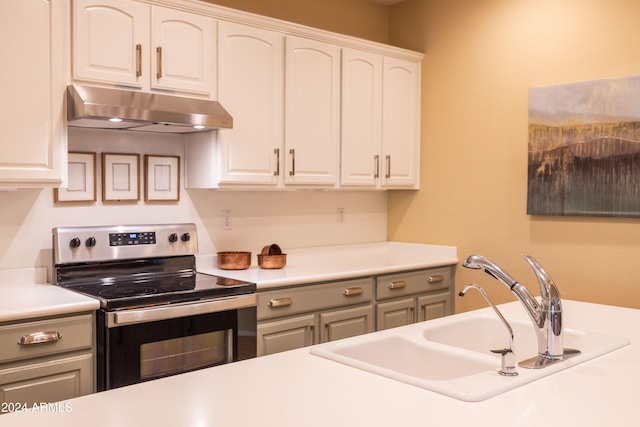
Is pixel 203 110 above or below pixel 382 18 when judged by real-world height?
below

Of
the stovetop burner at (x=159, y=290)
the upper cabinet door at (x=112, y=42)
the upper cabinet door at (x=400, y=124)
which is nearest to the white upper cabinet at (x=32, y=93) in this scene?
the upper cabinet door at (x=112, y=42)

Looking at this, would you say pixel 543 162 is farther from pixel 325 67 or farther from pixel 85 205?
pixel 85 205

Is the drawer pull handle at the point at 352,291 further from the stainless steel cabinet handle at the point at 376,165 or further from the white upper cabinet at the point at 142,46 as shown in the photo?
the white upper cabinet at the point at 142,46

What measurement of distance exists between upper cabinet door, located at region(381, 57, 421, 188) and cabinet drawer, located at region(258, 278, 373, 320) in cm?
95

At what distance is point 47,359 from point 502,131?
2.95 m

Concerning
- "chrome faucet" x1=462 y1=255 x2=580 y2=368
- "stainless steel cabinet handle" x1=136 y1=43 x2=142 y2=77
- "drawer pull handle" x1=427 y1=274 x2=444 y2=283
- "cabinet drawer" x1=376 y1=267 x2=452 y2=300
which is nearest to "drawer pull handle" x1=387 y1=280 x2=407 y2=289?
"cabinet drawer" x1=376 y1=267 x2=452 y2=300

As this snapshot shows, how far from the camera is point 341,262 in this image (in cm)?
425

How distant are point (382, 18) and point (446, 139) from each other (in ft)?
3.58

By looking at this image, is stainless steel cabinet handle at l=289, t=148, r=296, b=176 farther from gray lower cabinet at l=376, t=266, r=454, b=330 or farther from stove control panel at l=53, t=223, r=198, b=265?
gray lower cabinet at l=376, t=266, r=454, b=330

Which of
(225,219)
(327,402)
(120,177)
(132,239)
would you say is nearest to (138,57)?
(120,177)

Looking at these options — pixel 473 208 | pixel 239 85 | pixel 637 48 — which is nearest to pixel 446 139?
pixel 473 208

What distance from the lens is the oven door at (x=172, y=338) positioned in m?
2.53

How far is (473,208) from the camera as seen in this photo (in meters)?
4.18

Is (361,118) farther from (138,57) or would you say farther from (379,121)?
(138,57)
